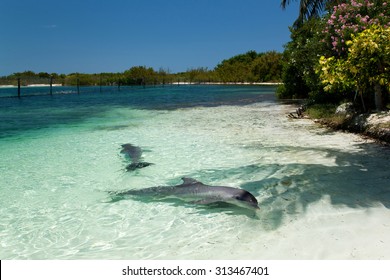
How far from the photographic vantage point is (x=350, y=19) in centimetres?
1158

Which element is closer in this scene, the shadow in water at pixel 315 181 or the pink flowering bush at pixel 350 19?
the shadow in water at pixel 315 181

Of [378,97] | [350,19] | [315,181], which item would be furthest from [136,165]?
[350,19]

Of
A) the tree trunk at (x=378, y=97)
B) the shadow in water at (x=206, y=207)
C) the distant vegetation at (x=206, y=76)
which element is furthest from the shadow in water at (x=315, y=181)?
the distant vegetation at (x=206, y=76)

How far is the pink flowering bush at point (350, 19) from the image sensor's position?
1085cm

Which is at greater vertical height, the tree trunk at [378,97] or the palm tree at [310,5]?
the palm tree at [310,5]

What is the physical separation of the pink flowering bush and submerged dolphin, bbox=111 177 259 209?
8490 millimetres

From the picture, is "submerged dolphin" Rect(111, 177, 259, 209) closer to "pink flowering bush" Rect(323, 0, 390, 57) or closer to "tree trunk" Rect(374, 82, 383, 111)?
"tree trunk" Rect(374, 82, 383, 111)

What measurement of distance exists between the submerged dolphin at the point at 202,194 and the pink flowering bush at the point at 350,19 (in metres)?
8.49

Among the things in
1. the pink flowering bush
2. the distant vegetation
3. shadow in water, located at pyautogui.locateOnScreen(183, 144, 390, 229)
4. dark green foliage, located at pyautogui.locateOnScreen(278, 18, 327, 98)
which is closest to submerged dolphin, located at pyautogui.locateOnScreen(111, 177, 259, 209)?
shadow in water, located at pyautogui.locateOnScreen(183, 144, 390, 229)

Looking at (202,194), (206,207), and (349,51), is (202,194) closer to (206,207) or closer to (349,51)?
(206,207)

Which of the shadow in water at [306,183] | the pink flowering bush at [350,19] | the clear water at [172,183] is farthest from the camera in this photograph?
the pink flowering bush at [350,19]

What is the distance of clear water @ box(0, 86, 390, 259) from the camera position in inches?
155

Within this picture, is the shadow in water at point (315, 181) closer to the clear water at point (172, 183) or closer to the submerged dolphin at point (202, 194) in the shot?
the clear water at point (172, 183)
